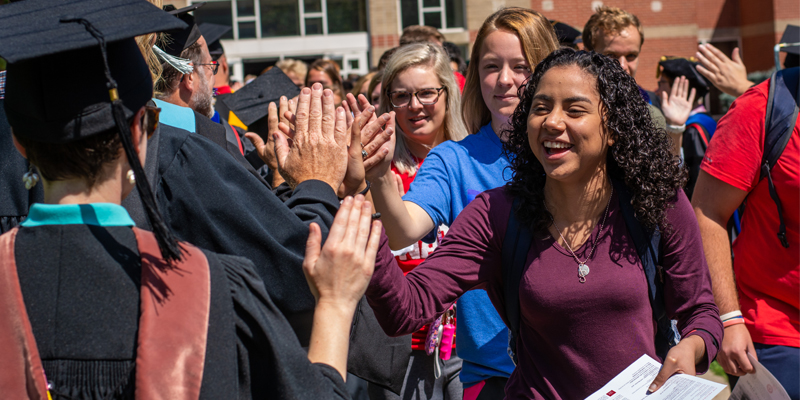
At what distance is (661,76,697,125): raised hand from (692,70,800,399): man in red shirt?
189 cm

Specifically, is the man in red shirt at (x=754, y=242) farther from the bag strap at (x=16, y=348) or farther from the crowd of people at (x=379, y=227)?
the bag strap at (x=16, y=348)

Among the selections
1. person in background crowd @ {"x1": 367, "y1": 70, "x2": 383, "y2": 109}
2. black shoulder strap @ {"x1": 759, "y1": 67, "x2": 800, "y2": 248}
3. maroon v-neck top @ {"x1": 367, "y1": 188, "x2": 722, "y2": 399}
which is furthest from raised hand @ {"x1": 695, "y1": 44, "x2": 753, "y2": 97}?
person in background crowd @ {"x1": 367, "y1": 70, "x2": 383, "y2": 109}

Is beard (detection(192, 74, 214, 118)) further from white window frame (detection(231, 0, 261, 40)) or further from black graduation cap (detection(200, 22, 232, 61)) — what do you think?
white window frame (detection(231, 0, 261, 40))

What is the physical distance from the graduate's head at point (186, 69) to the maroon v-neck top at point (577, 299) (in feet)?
4.69

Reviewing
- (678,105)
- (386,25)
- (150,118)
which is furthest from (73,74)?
(386,25)

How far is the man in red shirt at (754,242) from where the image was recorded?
283cm

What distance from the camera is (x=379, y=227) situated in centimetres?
163

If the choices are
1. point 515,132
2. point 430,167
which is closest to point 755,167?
point 515,132

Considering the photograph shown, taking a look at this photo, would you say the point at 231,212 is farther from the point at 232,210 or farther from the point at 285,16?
the point at 285,16

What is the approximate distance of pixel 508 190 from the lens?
2.38 m

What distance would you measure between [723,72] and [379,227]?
3053 millimetres

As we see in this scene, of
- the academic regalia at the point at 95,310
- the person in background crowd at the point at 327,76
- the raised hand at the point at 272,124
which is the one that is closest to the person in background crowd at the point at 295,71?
the person in background crowd at the point at 327,76

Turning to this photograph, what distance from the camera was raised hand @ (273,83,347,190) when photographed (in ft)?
6.72

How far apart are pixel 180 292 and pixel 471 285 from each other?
114 centimetres
